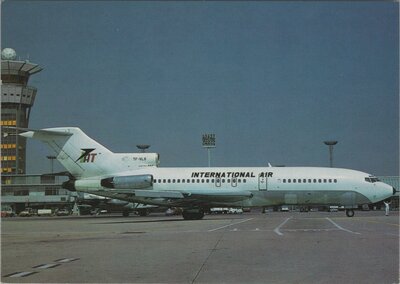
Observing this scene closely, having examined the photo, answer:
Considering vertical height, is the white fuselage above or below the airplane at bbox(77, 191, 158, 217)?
above

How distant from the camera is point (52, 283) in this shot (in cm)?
859

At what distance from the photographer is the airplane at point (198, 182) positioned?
39.0 m

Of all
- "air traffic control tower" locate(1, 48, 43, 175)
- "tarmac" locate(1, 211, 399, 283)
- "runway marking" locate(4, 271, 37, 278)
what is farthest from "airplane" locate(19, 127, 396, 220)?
"air traffic control tower" locate(1, 48, 43, 175)

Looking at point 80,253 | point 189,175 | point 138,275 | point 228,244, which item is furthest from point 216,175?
point 138,275

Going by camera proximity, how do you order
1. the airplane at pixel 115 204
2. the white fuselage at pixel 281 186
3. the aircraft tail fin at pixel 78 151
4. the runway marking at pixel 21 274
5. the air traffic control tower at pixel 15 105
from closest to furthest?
1. the runway marking at pixel 21 274
2. the white fuselage at pixel 281 186
3. the aircraft tail fin at pixel 78 151
4. the airplane at pixel 115 204
5. the air traffic control tower at pixel 15 105

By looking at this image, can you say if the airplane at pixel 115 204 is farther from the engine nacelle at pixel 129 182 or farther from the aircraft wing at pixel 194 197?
the aircraft wing at pixel 194 197

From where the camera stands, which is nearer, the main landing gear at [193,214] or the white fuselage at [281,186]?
the white fuselage at [281,186]

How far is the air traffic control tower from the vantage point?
527ft

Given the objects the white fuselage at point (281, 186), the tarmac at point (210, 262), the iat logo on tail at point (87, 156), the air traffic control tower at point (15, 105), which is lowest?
the tarmac at point (210, 262)

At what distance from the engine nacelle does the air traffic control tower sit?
129632 mm

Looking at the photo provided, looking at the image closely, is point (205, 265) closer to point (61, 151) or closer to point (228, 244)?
point (228, 244)

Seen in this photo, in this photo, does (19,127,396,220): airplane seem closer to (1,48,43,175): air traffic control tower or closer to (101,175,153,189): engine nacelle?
(101,175,153,189): engine nacelle

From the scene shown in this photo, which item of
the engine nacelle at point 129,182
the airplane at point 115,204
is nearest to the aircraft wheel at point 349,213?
the engine nacelle at point 129,182

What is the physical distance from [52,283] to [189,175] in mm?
32736
